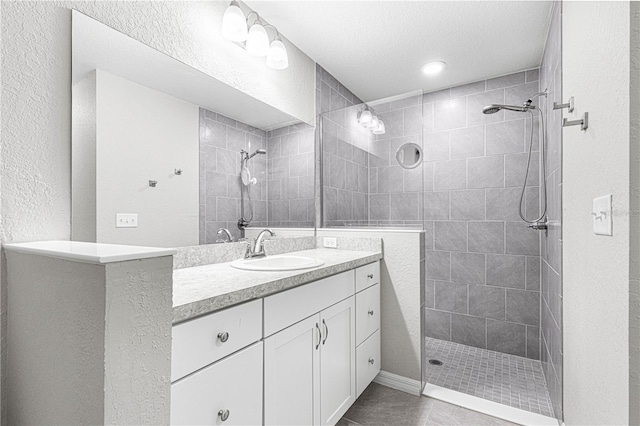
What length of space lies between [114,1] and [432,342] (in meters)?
3.08

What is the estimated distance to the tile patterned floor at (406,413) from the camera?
5.49 feet

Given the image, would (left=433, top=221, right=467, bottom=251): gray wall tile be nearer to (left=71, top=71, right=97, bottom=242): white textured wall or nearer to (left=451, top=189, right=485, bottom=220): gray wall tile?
(left=451, top=189, right=485, bottom=220): gray wall tile

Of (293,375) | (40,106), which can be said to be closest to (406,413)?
(293,375)

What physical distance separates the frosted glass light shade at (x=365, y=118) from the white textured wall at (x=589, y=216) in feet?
4.02

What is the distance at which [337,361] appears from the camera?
1562 millimetres

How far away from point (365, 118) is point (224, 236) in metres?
1.45

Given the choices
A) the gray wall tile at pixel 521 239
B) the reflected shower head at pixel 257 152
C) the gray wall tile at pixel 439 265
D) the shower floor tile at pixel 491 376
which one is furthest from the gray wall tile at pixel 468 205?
the reflected shower head at pixel 257 152

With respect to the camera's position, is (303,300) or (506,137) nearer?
(303,300)

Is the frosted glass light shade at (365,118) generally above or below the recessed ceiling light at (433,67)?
below

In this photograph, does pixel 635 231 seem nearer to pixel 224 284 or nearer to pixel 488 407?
pixel 224 284

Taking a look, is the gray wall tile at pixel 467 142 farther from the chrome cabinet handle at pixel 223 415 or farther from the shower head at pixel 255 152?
the chrome cabinet handle at pixel 223 415

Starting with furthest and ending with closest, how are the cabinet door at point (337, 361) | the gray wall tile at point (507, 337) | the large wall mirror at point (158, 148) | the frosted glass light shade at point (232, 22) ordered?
the gray wall tile at point (507, 337) < the frosted glass light shade at point (232, 22) < the cabinet door at point (337, 361) < the large wall mirror at point (158, 148)

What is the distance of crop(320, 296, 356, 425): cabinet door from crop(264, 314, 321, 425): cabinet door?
0.06m

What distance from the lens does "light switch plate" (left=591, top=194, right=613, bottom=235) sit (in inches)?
31.5
